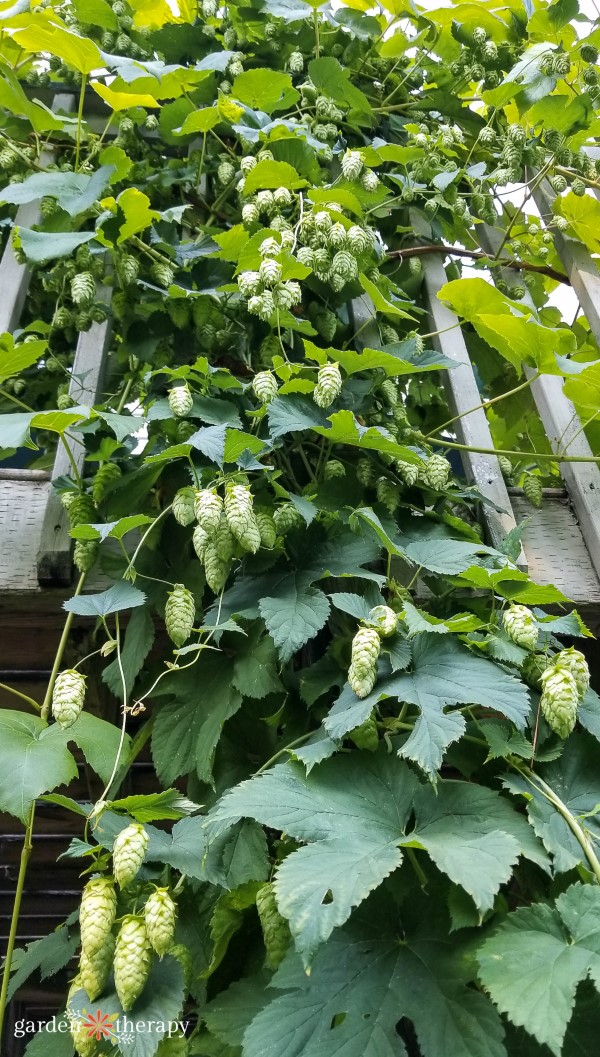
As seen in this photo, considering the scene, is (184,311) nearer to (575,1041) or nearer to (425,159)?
(425,159)

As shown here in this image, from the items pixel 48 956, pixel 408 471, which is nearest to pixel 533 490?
pixel 408 471

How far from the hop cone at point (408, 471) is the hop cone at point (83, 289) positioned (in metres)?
0.60

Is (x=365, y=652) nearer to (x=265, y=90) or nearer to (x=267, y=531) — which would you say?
(x=267, y=531)

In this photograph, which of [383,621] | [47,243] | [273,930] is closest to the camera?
[273,930]

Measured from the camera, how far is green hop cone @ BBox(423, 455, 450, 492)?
125 centimetres

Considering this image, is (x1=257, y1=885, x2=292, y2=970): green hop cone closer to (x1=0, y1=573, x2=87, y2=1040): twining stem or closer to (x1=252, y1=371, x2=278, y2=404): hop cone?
(x1=0, y1=573, x2=87, y2=1040): twining stem

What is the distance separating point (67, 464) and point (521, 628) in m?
0.75

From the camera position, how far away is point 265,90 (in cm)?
155

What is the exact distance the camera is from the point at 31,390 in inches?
67.4

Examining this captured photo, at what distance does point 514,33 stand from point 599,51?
21cm

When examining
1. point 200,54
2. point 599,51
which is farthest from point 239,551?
point 599,51

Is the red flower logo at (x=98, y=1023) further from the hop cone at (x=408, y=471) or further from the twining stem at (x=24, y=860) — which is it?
the hop cone at (x=408, y=471)

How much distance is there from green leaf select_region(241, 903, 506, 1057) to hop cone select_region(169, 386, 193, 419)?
2.27 feet


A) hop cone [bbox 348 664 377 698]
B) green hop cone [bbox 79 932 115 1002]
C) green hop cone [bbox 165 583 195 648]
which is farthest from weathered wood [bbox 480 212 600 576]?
green hop cone [bbox 79 932 115 1002]
